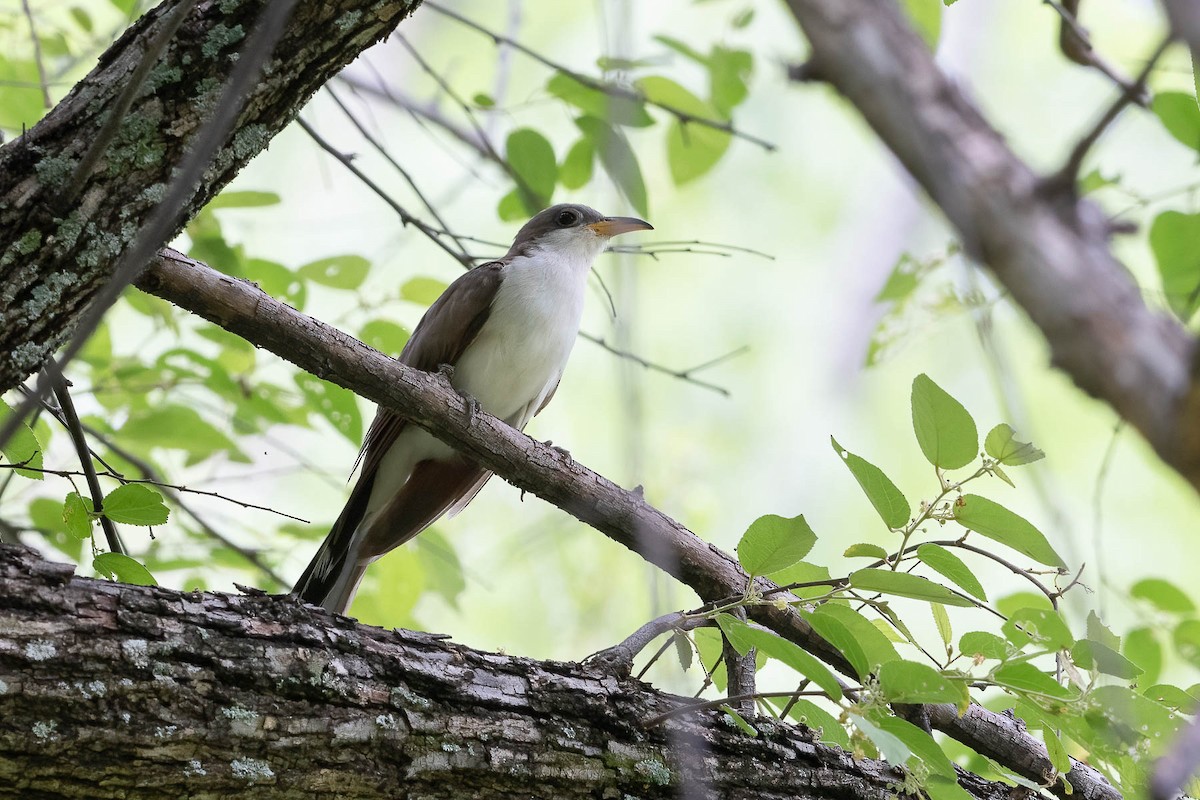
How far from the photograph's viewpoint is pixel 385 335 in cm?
333

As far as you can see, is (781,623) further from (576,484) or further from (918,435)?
(918,435)

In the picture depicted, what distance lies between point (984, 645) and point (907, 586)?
0.66 feet

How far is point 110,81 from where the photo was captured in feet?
6.52

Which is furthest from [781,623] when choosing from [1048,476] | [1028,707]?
[1048,476]

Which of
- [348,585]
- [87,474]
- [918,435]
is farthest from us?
[348,585]

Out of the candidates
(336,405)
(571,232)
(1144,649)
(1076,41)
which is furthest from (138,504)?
(571,232)

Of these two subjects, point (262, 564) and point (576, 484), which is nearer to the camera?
point (576, 484)

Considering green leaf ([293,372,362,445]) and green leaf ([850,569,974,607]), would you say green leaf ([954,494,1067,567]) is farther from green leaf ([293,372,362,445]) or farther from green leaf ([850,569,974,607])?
green leaf ([293,372,362,445])

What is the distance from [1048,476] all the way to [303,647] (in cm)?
144

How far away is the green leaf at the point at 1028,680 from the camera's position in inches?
77.9

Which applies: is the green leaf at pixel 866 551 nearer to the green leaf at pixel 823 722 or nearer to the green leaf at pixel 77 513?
the green leaf at pixel 823 722

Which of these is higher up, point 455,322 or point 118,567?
point 455,322

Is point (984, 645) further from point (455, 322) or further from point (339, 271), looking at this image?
point (455, 322)

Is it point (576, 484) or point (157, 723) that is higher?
point (576, 484)
